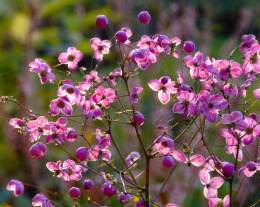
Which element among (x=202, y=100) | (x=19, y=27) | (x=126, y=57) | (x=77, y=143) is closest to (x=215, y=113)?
(x=202, y=100)

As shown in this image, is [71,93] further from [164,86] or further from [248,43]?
[248,43]

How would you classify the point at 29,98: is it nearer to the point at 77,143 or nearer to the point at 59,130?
the point at 77,143

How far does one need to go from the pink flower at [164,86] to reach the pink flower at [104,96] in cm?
5

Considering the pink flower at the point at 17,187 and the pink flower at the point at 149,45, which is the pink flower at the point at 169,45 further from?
the pink flower at the point at 17,187

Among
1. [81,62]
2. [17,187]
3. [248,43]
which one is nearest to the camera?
[17,187]

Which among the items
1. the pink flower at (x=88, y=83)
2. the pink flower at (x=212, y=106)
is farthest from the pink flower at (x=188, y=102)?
the pink flower at (x=88, y=83)

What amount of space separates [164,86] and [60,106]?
0.13 metres

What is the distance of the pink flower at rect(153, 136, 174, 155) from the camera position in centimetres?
52

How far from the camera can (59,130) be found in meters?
0.55

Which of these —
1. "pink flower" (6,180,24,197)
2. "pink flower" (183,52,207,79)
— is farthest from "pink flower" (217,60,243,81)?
"pink flower" (6,180,24,197)

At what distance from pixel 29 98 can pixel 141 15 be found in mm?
924

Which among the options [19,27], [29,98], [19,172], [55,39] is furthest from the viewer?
[55,39]

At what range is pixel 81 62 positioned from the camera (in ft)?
2.41

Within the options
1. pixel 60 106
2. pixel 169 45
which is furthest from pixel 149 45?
Result: pixel 60 106
